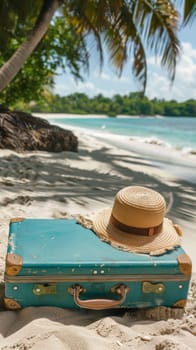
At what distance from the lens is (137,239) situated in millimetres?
1922

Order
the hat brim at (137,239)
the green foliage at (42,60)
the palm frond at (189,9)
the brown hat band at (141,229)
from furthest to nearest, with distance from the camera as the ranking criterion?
A: the green foliage at (42,60) < the palm frond at (189,9) < the brown hat band at (141,229) < the hat brim at (137,239)

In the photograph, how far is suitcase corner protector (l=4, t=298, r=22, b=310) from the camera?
166 centimetres

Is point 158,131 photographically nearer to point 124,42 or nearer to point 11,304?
point 124,42

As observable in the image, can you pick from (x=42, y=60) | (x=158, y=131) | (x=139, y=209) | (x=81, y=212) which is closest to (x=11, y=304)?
(x=139, y=209)

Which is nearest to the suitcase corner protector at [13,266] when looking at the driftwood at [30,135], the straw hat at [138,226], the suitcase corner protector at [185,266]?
the straw hat at [138,226]

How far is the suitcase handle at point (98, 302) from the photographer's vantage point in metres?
1.64

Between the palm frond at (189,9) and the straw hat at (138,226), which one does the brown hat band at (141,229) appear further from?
the palm frond at (189,9)

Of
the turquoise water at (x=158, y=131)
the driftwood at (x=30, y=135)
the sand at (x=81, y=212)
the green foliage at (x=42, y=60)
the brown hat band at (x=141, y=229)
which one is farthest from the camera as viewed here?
the turquoise water at (x=158, y=131)

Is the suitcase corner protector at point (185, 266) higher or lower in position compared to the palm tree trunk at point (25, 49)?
lower

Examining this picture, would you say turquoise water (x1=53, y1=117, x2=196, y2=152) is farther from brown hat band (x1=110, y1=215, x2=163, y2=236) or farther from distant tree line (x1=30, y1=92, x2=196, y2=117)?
distant tree line (x1=30, y1=92, x2=196, y2=117)

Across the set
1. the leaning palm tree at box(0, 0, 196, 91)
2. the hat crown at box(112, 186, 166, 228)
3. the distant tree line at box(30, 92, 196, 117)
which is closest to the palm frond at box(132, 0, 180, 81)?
the leaning palm tree at box(0, 0, 196, 91)

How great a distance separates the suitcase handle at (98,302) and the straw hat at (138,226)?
9.1 inches

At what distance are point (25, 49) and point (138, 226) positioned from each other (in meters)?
4.10

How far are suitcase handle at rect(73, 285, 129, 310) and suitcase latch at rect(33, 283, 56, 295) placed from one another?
0.11 m
